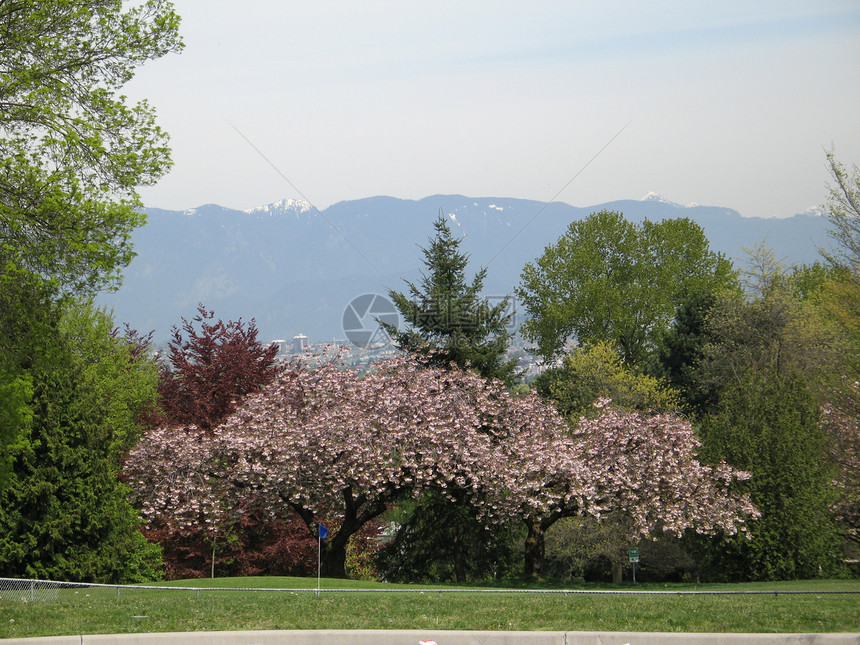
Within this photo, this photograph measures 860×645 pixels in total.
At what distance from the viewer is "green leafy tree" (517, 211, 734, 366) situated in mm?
62125

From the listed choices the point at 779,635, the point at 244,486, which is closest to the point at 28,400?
the point at 244,486

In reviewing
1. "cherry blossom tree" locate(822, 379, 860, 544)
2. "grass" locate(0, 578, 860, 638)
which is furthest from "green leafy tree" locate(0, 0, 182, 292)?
"cherry blossom tree" locate(822, 379, 860, 544)

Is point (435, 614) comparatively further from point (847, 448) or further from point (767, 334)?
point (767, 334)

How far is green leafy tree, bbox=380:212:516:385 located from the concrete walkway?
68.1ft

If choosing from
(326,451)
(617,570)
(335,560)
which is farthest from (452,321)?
(617,570)

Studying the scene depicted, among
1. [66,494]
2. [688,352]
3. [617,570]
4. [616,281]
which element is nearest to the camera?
[66,494]

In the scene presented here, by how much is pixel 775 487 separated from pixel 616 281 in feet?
127

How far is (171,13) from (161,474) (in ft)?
49.2

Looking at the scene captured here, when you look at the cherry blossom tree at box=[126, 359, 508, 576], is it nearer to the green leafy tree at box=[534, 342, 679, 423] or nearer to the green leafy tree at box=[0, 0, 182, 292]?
the green leafy tree at box=[0, 0, 182, 292]

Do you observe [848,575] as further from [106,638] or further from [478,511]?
[106,638]

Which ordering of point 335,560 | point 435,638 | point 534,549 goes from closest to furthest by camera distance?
point 435,638
point 335,560
point 534,549

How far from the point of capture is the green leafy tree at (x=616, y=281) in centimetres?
6212

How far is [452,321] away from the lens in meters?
33.2

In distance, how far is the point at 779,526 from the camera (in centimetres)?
2692
